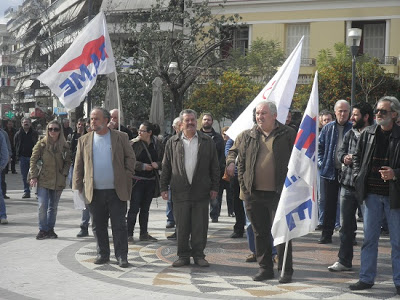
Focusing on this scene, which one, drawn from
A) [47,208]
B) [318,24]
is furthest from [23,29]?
[47,208]

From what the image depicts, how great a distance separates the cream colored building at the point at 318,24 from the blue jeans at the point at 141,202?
94.6ft

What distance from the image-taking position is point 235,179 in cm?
1154

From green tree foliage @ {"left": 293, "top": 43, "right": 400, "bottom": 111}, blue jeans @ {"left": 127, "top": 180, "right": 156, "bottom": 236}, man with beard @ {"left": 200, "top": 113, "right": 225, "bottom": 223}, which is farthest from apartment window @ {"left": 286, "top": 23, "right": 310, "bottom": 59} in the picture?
blue jeans @ {"left": 127, "top": 180, "right": 156, "bottom": 236}

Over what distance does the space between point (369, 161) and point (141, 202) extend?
4.59m

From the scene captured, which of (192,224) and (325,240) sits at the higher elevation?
(192,224)

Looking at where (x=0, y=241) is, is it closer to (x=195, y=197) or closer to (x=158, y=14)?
(x=195, y=197)

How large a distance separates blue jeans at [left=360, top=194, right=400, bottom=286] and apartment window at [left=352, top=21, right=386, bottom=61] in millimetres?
33025

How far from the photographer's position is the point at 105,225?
9.37m

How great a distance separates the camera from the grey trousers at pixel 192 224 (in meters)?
9.16

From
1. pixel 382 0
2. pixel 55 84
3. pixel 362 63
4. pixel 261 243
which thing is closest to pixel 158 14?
pixel 362 63

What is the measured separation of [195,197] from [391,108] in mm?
2899

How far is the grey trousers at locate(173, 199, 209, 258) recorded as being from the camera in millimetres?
9164

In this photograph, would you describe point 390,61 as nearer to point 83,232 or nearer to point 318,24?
point 318,24

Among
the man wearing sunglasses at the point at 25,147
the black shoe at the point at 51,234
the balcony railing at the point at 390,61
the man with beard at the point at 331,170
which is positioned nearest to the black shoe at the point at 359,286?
the man with beard at the point at 331,170
